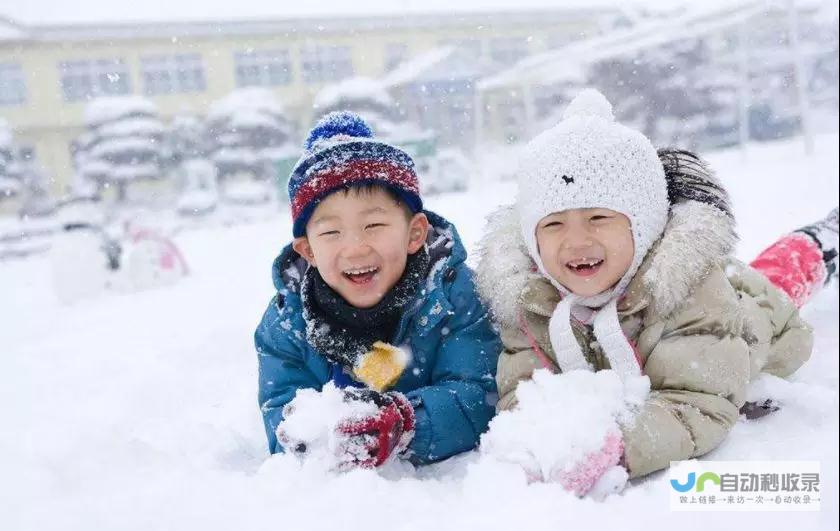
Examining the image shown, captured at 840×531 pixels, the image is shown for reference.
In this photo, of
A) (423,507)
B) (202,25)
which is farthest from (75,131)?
(423,507)

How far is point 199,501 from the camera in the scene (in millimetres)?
1159

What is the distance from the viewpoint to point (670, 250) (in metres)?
1.39

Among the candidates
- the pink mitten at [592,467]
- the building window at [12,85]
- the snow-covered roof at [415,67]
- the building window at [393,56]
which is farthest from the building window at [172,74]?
the pink mitten at [592,467]

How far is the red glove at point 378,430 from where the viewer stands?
128cm

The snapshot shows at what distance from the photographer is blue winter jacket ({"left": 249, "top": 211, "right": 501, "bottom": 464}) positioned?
1.53 meters

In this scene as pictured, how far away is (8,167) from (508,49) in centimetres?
1239

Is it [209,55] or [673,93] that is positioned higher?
[209,55]

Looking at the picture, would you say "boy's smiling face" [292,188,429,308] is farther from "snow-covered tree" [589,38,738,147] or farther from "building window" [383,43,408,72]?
"building window" [383,43,408,72]

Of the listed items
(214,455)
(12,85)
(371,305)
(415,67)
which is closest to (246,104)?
(415,67)

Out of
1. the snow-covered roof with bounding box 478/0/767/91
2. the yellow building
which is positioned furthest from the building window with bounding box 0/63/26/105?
the snow-covered roof with bounding box 478/0/767/91

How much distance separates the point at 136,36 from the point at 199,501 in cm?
1767

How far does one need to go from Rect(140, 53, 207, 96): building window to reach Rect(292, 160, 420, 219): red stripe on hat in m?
16.8

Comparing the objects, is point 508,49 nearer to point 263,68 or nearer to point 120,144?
point 263,68

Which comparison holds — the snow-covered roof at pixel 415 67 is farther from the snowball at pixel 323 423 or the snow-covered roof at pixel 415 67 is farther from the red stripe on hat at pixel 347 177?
the snowball at pixel 323 423
